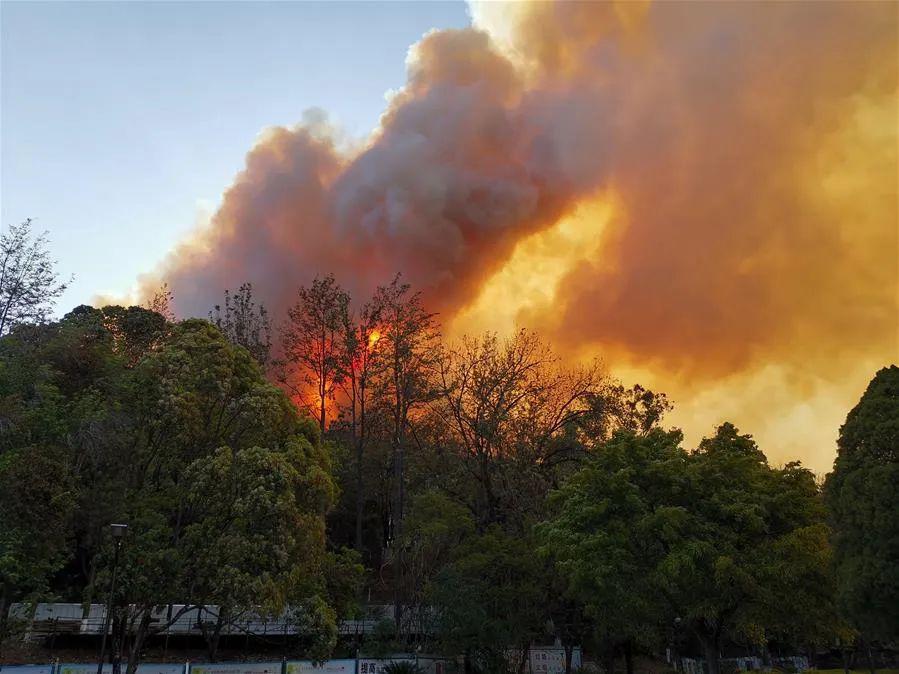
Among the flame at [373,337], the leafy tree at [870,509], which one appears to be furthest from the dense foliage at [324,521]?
the flame at [373,337]

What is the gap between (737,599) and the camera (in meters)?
22.2

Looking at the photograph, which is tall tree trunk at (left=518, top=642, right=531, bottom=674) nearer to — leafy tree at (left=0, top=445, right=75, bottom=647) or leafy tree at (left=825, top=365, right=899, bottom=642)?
leafy tree at (left=825, top=365, right=899, bottom=642)

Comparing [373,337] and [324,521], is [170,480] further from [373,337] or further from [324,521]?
[373,337]

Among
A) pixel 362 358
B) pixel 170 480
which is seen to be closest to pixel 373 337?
pixel 362 358

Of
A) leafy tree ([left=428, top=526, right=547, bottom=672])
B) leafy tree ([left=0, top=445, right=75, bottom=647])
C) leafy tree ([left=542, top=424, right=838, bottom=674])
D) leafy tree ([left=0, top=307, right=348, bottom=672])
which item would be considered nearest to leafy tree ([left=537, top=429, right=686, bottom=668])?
leafy tree ([left=542, top=424, right=838, bottom=674])

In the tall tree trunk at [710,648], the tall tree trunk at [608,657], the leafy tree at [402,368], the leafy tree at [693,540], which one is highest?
the leafy tree at [402,368]

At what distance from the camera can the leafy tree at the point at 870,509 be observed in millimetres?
18516

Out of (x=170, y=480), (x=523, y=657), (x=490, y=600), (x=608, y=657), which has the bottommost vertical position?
→ (x=608, y=657)

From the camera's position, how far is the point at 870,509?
1919cm

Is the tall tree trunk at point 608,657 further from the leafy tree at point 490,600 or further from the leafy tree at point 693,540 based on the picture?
the leafy tree at point 693,540

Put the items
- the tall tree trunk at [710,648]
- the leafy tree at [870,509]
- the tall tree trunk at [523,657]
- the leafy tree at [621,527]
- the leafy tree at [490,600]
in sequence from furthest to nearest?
the tall tree trunk at [523,657] < the leafy tree at [490,600] < the tall tree trunk at [710,648] < the leafy tree at [621,527] < the leafy tree at [870,509]

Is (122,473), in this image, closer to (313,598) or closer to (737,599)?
(313,598)

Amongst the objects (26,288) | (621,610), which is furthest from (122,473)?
(621,610)

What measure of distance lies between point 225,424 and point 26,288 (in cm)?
1480
